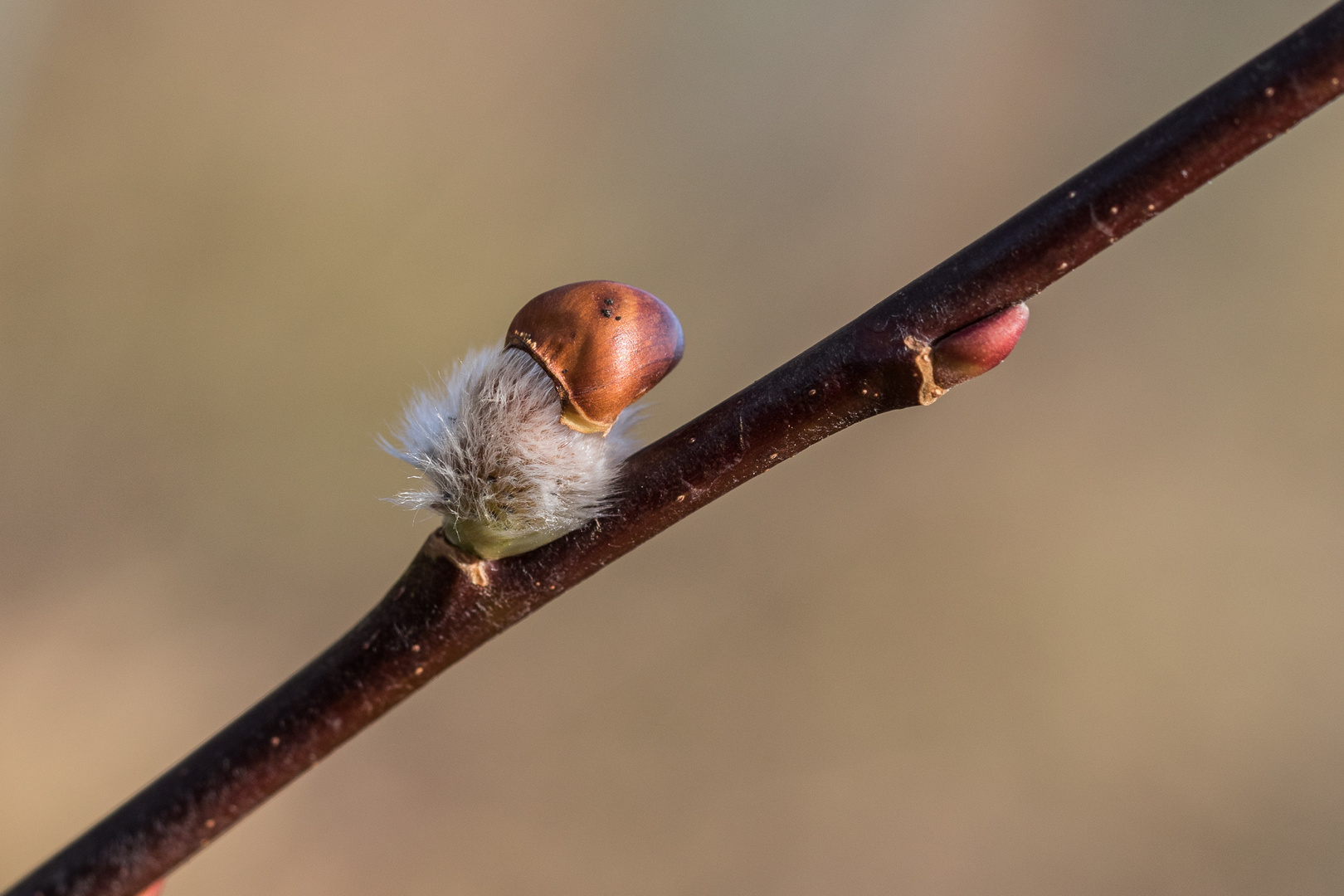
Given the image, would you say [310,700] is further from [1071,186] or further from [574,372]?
[1071,186]

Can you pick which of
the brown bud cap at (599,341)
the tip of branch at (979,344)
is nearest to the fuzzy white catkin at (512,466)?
the brown bud cap at (599,341)

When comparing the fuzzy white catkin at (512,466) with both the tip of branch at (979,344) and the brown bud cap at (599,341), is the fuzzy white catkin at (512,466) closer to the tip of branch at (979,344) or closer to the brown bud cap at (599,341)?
the brown bud cap at (599,341)

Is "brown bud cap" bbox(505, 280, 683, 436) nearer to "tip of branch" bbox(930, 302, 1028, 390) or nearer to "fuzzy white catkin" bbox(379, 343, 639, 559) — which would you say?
"fuzzy white catkin" bbox(379, 343, 639, 559)

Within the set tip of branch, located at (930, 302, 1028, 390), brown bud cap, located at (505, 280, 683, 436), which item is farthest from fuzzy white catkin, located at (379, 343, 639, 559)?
tip of branch, located at (930, 302, 1028, 390)

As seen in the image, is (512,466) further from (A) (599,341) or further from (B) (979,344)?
(B) (979,344)

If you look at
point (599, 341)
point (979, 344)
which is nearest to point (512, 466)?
point (599, 341)

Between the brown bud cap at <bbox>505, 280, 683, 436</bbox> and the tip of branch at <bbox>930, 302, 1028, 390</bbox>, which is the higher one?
the brown bud cap at <bbox>505, 280, 683, 436</bbox>

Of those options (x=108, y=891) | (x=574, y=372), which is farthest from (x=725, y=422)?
(x=108, y=891)
